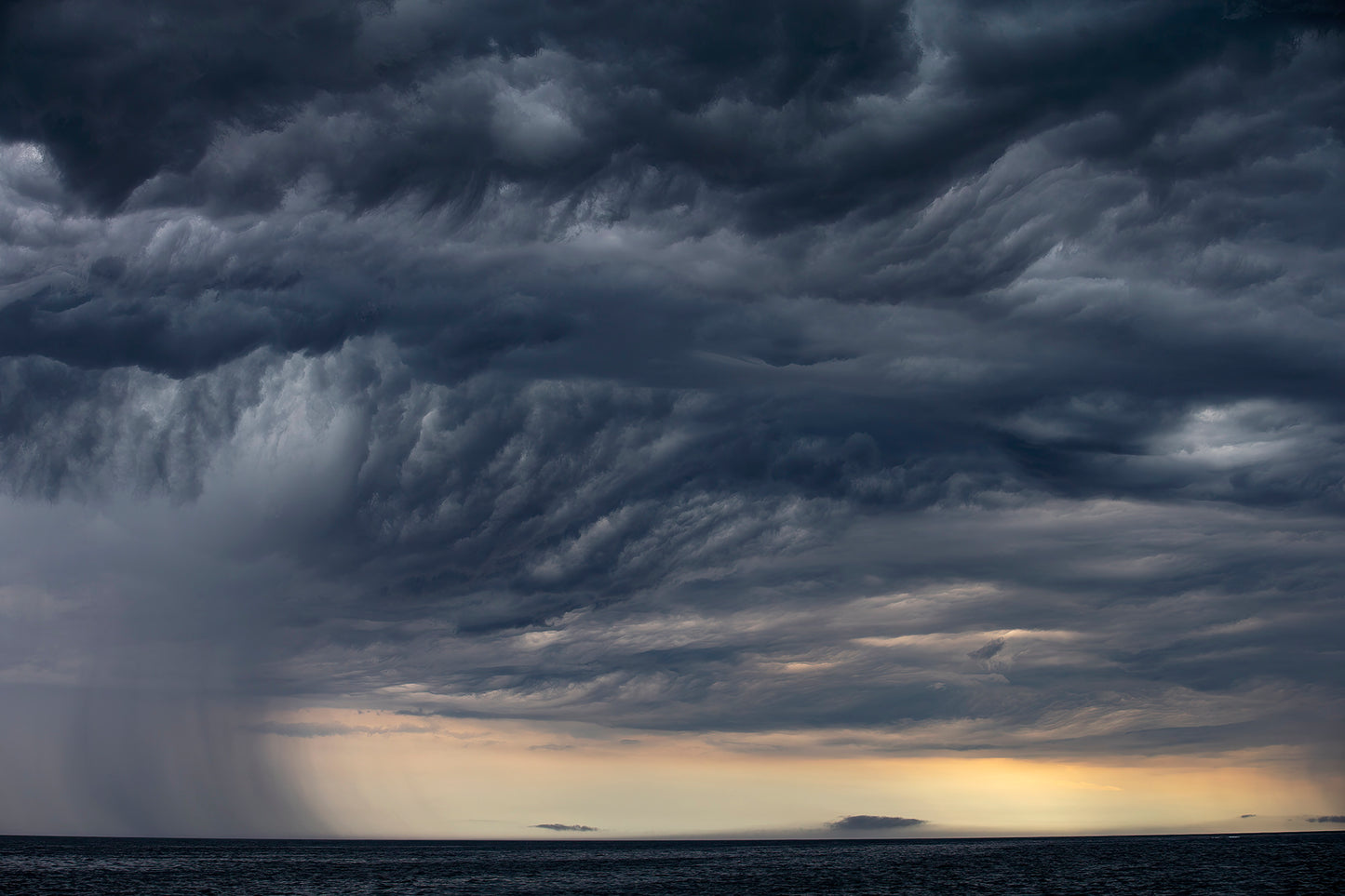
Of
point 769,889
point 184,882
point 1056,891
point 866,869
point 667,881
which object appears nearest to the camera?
point 1056,891

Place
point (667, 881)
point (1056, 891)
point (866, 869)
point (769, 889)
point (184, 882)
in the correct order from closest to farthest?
point (1056, 891) < point (769, 889) < point (184, 882) < point (667, 881) < point (866, 869)

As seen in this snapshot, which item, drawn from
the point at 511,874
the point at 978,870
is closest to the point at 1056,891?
the point at 978,870

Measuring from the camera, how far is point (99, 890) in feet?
438

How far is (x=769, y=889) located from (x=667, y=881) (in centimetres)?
2952

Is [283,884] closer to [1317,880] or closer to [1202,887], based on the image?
[1202,887]

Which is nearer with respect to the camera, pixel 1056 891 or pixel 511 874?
pixel 1056 891

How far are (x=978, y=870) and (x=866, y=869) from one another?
22587mm

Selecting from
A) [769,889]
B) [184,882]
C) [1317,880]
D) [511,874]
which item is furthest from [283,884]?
[1317,880]

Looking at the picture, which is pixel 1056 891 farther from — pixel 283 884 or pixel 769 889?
pixel 283 884

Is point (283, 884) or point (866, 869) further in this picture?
point (866, 869)

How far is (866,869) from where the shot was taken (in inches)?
7712

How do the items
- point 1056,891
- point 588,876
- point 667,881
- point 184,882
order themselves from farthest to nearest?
point 588,876
point 667,881
point 184,882
point 1056,891

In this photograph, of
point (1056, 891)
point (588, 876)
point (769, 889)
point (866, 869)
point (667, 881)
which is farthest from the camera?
point (866, 869)

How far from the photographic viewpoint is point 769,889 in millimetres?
142000
